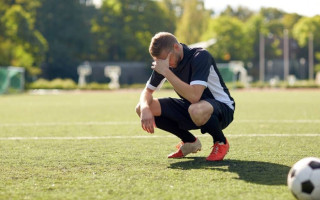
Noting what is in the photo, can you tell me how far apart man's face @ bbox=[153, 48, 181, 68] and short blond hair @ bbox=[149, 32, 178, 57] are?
0.04 metres

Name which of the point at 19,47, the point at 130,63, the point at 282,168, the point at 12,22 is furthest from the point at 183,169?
the point at 130,63

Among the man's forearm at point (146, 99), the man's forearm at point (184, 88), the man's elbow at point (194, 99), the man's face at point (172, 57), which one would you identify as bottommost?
the man's forearm at point (146, 99)

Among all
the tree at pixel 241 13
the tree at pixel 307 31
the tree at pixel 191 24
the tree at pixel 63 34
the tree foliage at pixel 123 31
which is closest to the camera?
the tree at pixel 63 34

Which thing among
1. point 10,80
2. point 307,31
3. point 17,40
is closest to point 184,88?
point 10,80

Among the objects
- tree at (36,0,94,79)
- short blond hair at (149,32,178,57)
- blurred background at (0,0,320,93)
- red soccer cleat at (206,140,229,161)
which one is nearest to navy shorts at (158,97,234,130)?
red soccer cleat at (206,140,229,161)

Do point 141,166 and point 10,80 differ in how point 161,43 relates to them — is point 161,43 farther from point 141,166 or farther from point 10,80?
point 10,80

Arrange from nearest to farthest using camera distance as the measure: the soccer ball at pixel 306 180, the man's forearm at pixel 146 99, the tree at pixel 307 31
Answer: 1. the soccer ball at pixel 306 180
2. the man's forearm at pixel 146 99
3. the tree at pixel 307 31

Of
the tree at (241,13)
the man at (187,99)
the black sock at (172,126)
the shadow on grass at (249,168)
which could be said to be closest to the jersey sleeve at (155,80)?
the man at (187,99)

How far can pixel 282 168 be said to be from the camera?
4.61 m

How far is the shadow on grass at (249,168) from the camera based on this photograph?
4.12m

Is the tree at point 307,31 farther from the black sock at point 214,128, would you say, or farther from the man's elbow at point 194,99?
the man's elbow at point 194,99

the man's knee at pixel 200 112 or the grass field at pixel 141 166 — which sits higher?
the man's knee at pixel 200 112

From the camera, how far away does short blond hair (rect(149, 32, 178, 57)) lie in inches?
185

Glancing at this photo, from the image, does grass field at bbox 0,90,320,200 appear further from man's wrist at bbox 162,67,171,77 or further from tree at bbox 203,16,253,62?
tree at bbox 203,16,253,62
